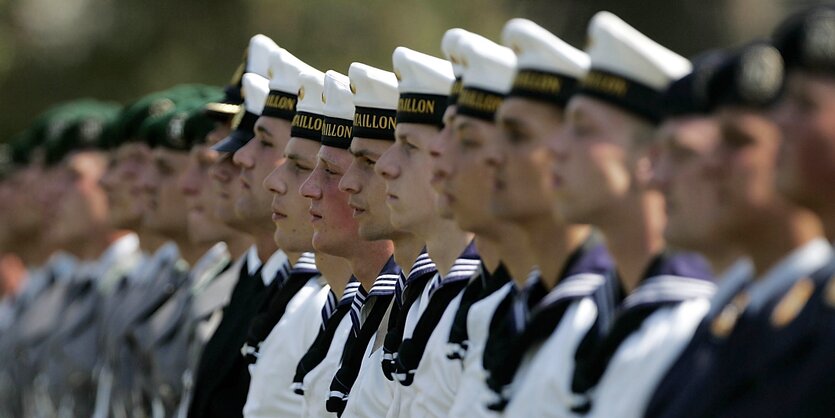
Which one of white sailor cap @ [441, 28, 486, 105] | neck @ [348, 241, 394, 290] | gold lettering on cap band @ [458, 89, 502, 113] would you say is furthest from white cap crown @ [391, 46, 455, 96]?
neck @ [348, 241, 394, 290]

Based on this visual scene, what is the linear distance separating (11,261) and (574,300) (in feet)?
36.1

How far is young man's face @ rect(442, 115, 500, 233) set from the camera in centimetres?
609

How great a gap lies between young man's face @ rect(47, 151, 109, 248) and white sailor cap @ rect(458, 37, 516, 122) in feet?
22.5

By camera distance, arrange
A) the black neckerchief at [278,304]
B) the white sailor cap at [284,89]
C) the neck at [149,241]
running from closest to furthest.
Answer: the black neckerchief at [278,304]
the white sailor cap at [284,89]
the neck at [149,241]

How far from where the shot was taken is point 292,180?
8281 mm

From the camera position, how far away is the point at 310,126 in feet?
27.1

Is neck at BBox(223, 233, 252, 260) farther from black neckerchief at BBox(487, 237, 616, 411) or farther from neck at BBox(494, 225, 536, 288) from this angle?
black neckerchief at BBox(487, 237, 616, 411)

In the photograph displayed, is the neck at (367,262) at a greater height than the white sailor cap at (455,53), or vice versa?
the white sailor cap at (455,53)

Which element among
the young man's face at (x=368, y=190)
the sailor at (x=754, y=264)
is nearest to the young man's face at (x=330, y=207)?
the young man's face at (x=368, y=190)

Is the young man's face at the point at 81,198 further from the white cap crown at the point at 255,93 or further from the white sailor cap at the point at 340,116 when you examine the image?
the white sailor cap at the point at 340,116

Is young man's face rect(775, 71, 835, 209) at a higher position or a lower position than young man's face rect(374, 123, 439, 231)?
higher

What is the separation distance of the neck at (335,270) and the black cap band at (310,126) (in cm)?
53

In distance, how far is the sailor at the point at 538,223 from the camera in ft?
18.0

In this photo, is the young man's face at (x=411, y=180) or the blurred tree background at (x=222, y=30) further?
the blurred tree background at (x=222, y=30)
